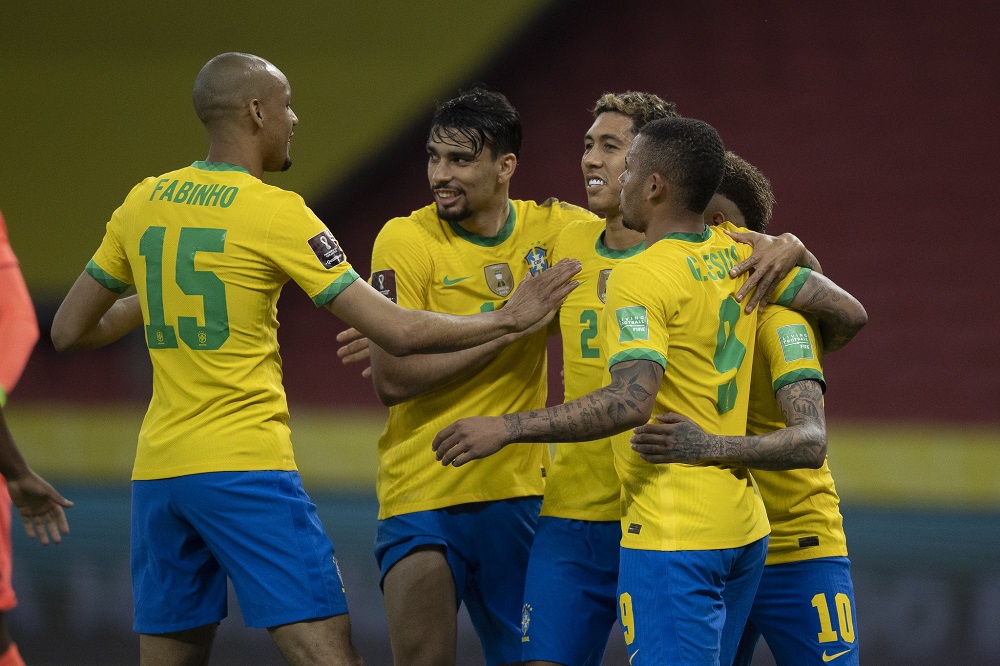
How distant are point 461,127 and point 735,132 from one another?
27.4ft

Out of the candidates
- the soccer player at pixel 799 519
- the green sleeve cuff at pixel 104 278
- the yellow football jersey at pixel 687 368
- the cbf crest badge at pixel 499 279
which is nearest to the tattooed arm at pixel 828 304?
the soccer player at pixel 799 519

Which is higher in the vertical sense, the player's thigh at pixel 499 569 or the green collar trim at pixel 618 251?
the green collar trim at pixel 618 251

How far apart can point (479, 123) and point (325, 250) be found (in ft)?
3.53

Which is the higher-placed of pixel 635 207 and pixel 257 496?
pixel 635 207

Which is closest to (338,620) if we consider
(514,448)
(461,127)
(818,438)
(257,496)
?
(257,496)

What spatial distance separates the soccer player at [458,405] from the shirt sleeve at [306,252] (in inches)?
19.8

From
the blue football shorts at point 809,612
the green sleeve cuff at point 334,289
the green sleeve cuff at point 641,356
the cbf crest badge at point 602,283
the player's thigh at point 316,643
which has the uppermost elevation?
the cbf crest badge at point 602,283

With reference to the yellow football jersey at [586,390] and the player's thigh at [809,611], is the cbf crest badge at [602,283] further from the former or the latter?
the player's thigh at [809,611]

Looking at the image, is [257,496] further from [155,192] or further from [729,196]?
[729,196]

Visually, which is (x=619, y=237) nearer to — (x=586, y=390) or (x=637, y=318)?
(x=586, y=390)

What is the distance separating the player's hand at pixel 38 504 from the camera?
3.13m

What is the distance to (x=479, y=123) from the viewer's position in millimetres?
4273

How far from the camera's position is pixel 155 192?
3484 millimetres

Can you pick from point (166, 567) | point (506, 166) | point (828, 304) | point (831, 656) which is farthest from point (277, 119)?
point (831, 656)
